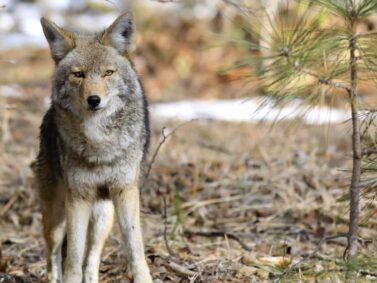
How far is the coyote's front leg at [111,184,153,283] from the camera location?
529 cm

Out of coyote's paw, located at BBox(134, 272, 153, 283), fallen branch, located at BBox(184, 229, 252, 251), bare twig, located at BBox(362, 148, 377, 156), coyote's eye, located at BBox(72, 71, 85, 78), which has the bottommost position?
fallen branch, located at BBox(184, 229, 252, 251)

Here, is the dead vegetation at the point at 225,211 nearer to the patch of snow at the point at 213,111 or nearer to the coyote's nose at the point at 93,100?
the coyote's nose at the point at 93,100

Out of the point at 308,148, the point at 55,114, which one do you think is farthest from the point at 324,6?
the point at 308,148

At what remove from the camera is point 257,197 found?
7.60 metres

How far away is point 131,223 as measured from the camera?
5.38 m

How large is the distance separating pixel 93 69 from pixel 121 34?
17.1 inches

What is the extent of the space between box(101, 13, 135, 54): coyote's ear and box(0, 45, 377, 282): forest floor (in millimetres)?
1042

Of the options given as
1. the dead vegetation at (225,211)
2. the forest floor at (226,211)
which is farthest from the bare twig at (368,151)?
the dead vegetation at (225,211)

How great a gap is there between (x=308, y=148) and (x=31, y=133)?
3.80 meters

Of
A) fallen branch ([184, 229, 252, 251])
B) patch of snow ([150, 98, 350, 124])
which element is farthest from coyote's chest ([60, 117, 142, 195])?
patch of snow ([150, 98, 350, 124])

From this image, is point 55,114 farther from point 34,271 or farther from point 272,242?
point 272,242

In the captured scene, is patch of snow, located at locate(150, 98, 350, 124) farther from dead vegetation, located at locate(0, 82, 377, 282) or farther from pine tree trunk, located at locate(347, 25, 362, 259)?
pine tree trunk, located at locate(347, 25, 362, 259)

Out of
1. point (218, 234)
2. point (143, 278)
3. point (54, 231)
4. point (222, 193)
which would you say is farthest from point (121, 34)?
point (222, 193)

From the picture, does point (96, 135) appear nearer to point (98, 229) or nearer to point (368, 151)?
point (98, 229)
